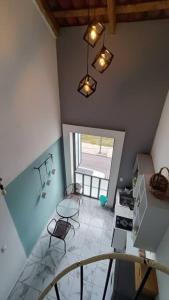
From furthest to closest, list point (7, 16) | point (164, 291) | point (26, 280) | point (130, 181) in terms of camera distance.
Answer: point (130, 181) < point (26, 280) < point (7, 16) < point (164, 291)

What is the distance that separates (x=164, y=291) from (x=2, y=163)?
2.60 metres

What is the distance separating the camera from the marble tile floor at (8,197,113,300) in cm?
317

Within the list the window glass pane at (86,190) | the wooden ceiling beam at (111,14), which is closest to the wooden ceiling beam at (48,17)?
the wooden ceiling beam at (111,14)

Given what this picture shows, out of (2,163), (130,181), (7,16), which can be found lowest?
(130,181)

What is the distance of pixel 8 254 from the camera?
2.88 m

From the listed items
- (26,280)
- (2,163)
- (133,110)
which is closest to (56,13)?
(133,110)

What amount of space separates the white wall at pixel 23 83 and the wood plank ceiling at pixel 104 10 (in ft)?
0.95

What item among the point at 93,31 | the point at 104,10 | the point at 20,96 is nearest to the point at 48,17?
the point at 104,10

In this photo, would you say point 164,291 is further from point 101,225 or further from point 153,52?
point 153,52

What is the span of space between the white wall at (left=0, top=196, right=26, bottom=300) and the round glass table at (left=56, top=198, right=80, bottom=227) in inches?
43.4

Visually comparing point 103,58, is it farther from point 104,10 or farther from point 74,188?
point 74,188

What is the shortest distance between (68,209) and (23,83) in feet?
9.91

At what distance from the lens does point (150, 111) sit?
3.40 meters

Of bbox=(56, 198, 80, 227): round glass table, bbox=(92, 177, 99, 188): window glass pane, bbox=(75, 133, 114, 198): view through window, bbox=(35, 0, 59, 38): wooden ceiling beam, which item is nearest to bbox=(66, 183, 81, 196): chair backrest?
bbox=(75, 133, 114, 198): view through window
